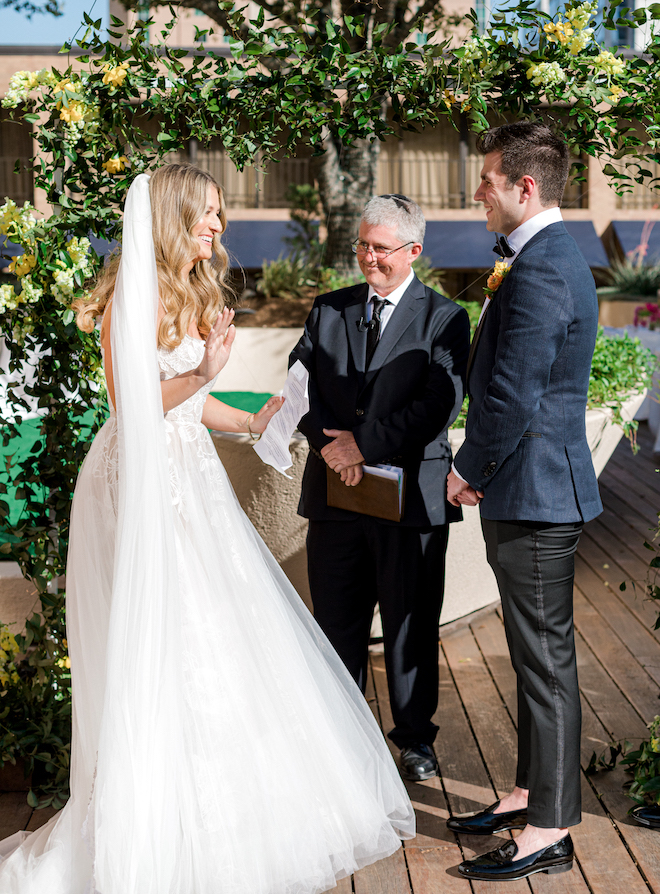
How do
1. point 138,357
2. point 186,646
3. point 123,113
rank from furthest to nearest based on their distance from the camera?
1. point 123,113
2. point 186,646
3. point 138,357

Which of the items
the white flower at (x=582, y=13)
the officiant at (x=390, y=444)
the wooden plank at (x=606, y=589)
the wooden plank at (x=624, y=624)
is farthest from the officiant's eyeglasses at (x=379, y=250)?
the wooden plank at (x=606, y=589)

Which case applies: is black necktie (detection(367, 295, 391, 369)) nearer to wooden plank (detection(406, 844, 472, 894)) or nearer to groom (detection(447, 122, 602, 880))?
groom (detection(447, 122, 602, 880))

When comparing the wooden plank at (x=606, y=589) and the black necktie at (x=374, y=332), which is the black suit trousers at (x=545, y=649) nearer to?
the black necktie at (x=374, y=332)

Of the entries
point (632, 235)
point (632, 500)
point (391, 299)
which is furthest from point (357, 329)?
point (632, 235)

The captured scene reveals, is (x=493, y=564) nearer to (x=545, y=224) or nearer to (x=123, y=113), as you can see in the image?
(x=545, y=224)

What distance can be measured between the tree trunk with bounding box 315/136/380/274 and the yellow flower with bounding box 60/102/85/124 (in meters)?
4.76

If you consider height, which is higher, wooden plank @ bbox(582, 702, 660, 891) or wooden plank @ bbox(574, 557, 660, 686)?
wooden plank @ bbox(574, 557, 660, 686)

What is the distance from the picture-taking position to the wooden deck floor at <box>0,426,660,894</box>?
2.52 m

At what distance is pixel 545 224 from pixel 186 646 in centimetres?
159

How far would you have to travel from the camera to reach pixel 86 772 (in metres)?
2.36

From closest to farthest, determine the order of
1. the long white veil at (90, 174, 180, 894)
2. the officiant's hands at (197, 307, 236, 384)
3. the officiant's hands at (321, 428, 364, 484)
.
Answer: the long white veil at (90, 174, 180, 894)
the officiant's hands at (197, 307, 236, 384)
the officiant's hands at (321, 428, 364, 484)

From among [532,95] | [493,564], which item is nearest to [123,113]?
[532,95]

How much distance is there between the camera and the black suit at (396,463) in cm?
292

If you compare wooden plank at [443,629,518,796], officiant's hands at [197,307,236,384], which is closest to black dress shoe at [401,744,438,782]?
wooden plank at [443,629,518,796]
